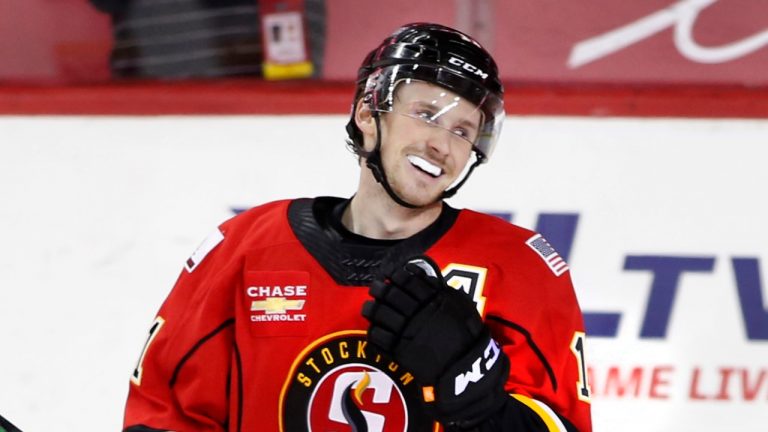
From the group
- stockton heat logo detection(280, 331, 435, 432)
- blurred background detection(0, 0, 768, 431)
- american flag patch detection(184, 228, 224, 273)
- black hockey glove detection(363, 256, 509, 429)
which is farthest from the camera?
blurred background detection(0, 0, 768, 431)

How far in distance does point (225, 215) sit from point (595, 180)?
2.40 ft

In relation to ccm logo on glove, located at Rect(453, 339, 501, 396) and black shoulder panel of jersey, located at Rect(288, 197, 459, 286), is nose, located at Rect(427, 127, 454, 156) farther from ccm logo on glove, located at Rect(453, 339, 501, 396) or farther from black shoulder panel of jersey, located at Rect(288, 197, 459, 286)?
ccm logo on glove, located at Rect(453, 339, 501, 396)

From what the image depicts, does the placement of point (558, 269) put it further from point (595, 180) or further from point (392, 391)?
point (595, 180)

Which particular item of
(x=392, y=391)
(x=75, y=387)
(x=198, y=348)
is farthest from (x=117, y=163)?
(x=392, y=391)

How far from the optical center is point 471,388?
173 centimetres

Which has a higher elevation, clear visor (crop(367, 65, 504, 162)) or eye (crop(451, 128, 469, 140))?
clear visor (crop(367, 65, 504, 162))

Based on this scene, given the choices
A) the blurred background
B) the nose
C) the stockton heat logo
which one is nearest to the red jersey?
the stockton heat logo

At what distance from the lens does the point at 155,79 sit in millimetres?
2799

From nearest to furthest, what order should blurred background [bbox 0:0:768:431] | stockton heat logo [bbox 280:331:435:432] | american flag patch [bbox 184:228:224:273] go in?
1. stockton heat logo [bbox 280:331:435:432]
2. american flag patch [bbox 184:228:224:273]
3. blurred background [bbox 0:0:768:431]

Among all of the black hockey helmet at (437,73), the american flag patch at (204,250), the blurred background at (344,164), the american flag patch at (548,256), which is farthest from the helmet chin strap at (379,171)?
the blurred background at (344,164)

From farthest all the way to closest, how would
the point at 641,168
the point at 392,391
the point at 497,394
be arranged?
the point at 641,168 < the point at 392,391 < the point at 497,394

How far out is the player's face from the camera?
1938 millimetres

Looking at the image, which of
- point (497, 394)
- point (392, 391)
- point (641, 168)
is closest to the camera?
→ point (497, 394)

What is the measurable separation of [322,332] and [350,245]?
0.14 m
